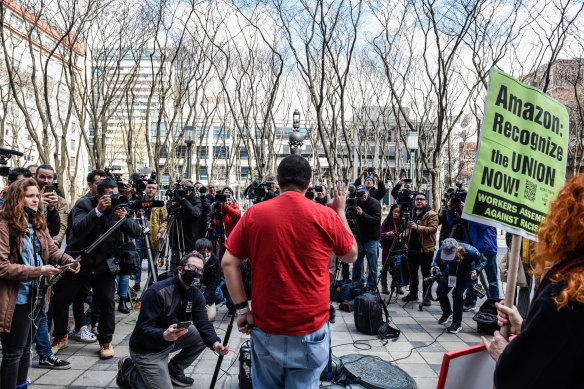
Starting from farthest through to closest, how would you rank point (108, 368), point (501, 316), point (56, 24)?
point (56, 24) → point (108, 368) → point (501, 316)

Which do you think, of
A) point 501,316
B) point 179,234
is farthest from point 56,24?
point 501,316

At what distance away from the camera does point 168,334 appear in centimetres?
306

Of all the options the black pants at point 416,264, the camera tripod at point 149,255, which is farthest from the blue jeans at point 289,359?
the black pants at point 416,264

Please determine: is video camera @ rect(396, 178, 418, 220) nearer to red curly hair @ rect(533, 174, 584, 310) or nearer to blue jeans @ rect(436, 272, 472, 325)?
blue jeans @ rect(436, 272, 472, 325)

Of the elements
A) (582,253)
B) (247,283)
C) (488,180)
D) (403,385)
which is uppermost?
(488,180)

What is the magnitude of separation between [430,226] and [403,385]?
11.7ft

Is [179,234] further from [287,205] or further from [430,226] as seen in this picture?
[287,205]

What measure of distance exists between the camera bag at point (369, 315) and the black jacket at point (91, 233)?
3.01 m

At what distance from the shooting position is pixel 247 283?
424cm

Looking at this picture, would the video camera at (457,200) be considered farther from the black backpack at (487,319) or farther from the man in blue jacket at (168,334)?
the man in blue jacket at (168,334)

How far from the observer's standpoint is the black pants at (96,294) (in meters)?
4.25

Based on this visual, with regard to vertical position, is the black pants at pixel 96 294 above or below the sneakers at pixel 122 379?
above

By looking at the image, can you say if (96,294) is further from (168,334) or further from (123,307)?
(168,334)

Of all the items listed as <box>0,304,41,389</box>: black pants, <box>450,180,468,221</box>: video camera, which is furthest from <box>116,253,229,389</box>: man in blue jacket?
<box>450,180,468,221</box>: video camera
